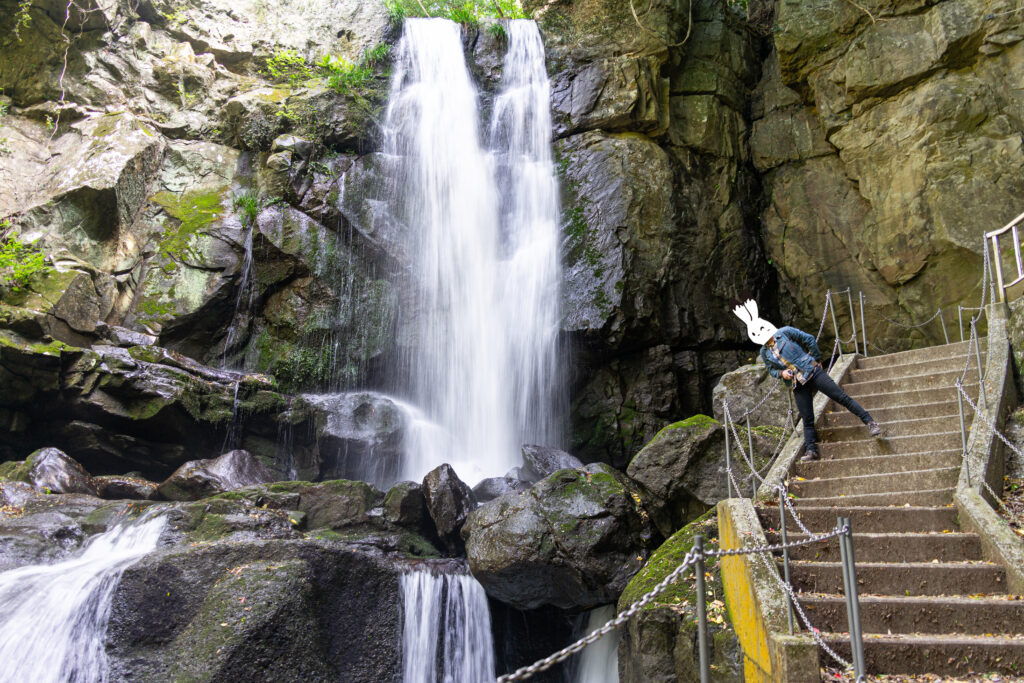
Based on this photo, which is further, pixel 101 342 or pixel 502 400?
pixel 502 400

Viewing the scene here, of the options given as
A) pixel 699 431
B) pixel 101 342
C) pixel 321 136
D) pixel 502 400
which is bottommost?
pixel 699 431

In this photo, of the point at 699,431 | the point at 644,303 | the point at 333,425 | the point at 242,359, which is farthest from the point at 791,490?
the point at 242,359

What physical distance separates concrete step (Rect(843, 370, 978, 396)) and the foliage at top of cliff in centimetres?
1465

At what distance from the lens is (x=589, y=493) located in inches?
319

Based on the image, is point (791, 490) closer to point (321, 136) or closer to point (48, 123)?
point (321, 136)

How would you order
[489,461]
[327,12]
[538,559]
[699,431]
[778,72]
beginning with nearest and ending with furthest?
[538,559] → [699,431] → [489,461] → [778,72] → [327,12]

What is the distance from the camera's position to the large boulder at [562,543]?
766cm

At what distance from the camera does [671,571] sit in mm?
6277

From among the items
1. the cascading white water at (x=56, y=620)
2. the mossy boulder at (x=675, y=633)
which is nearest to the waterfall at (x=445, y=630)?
the mossy boulder at (x=675, y=633)

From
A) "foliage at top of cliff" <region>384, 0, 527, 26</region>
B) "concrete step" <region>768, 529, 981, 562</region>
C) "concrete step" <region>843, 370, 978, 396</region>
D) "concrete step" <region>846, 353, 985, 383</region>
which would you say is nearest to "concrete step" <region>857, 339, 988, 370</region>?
"concrete step" <region>846, 353, 985, 383</region>

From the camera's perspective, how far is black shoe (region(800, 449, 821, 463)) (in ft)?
23.2

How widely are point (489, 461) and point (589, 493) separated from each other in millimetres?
5417

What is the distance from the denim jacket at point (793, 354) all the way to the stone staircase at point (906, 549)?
0.86m

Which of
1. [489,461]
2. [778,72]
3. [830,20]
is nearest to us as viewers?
[489,461]
